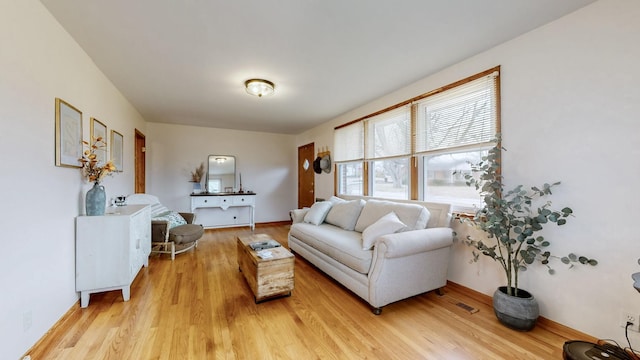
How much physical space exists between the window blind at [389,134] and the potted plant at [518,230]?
47.2 inches

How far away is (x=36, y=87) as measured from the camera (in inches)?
64.6

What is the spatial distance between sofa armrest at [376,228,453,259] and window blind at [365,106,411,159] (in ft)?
3.91

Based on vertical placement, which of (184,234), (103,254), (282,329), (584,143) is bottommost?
(282,329)

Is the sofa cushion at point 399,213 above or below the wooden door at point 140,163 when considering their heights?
below

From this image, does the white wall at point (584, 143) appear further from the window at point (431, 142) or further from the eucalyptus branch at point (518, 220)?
the window at point (431, 142)

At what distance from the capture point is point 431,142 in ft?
9.47

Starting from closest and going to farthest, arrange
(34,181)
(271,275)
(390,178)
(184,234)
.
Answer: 1. (34,181)
2. (271,275)
3. (184,234)
4. (390,178)

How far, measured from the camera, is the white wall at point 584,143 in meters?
1.60

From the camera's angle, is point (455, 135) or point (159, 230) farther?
point (159, 230)

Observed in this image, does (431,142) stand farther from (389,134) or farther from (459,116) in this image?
(389,134)

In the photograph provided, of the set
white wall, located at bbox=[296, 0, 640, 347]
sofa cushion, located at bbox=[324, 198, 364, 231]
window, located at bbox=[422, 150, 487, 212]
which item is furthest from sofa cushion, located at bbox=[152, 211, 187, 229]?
white wall, located at bbox=[296, 0, 640, 347]

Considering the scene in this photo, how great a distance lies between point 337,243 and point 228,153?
406cm

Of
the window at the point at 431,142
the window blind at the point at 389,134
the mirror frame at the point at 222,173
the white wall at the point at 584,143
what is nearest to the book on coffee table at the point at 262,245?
the window at the point at 431,142

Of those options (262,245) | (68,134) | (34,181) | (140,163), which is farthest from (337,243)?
(140,163)
